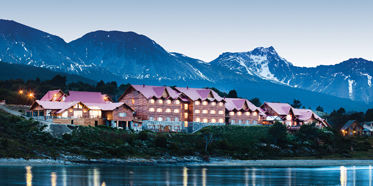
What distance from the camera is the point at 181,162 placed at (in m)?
92.6

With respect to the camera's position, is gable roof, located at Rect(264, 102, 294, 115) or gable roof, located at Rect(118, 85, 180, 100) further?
gable roof, located at Rect(264, 102, 294, 115)

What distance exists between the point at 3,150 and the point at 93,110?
31.3 meters

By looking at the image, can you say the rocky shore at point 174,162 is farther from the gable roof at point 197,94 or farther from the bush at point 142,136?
the gable roof at point 197,94

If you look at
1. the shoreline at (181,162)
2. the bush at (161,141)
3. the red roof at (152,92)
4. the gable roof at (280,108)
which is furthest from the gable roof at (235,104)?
the bush at (161,141)

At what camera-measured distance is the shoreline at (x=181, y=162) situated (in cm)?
7719

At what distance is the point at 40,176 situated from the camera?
206ft

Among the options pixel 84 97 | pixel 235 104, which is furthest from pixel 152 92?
pixel 235 104

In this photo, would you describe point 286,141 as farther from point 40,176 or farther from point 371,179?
point 40,176

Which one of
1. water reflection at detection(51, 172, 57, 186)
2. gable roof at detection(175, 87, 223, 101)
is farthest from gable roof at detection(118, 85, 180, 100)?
water reflection at detection(51, 172, 57, 186)

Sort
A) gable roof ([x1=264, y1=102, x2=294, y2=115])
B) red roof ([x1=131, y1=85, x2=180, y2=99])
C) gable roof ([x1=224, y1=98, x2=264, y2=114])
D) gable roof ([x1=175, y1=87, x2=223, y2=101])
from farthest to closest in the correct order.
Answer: gable roof ([x1=264, y1=102, x2=294, y2=115])
gable roof ([x1=224, y1=98, x2=264, y2=114])
gable roof ([x1=175, y1=87, x2=223, y2=101])
red roof ([x1=131, y1=85, x2=180, y2=99])

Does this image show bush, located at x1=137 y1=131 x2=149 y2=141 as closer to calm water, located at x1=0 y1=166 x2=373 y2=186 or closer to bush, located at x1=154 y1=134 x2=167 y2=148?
bush, located at x1=154 y1=134 x2=167 y2=148

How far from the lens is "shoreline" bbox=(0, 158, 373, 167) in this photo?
77.2m

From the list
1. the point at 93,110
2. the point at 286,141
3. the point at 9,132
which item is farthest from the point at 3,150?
the point at 286,141

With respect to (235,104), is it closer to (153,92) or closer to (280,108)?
(280,108)
